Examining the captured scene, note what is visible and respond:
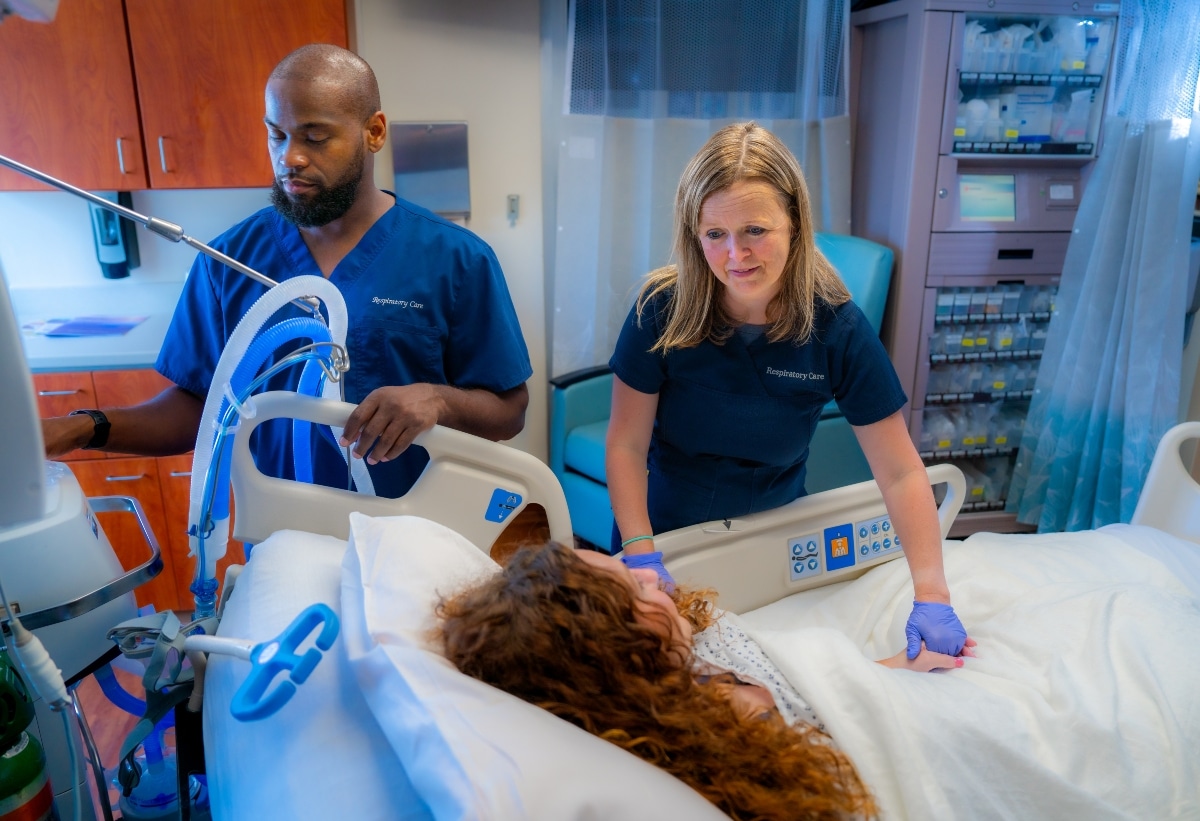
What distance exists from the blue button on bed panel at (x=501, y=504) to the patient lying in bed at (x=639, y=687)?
28 centimetres

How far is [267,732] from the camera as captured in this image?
88 centimetres

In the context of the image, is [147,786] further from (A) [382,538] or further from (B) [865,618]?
(B) [865,618]

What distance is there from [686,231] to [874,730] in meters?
0.81

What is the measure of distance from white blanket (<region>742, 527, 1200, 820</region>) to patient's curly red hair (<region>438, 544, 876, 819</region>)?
0.07 meters

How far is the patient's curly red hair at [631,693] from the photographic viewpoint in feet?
2.92

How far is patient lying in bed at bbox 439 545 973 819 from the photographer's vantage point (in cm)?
89

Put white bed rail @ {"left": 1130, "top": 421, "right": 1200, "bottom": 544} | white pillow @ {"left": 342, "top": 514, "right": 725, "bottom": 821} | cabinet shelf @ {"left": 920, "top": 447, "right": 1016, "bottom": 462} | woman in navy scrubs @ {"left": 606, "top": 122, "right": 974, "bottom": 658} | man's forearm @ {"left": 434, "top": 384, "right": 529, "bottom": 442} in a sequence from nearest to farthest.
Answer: white pillow @ {"left": 342, "top": 514, "right": 725, "bottom": 821}, woman in navy scrubs @ {"left": 606, "top": 122, "right": 974, "bottom": 658}, man's forearm @ {"left": 434, "top": 384, "right": 529, "bottom": 442}, white bed rail @ {"left": 1130, "top": 421, "right": 1200, "bottom": 544}, cabinet shelf @ {"left": 920, "top": 447, "right": 1016, "bottom": 462}

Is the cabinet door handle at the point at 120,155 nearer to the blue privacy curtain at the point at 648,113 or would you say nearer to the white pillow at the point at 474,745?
the blue privacy curtain at the point at 648,113

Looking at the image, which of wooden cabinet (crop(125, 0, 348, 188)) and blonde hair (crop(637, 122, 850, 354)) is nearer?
blonde hair (crop(637, 122, 850, 354))

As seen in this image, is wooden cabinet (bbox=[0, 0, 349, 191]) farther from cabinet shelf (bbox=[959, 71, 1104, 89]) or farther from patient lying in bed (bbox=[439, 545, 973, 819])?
patient lying in bed (bbox=[439, 545, 973, 819])

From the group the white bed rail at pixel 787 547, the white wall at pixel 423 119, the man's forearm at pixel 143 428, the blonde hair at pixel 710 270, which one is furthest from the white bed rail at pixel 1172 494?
the white wall at pixel 423 119

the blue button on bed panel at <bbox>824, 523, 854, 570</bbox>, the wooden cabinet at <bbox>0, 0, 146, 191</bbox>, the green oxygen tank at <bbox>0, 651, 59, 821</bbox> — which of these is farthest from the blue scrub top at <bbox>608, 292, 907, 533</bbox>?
the wooden cabinet at <bbox>0, 0, 146, 191</bbox>

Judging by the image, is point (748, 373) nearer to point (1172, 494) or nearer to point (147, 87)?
point (1172, 494)

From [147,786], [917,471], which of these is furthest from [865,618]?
[147,786]
